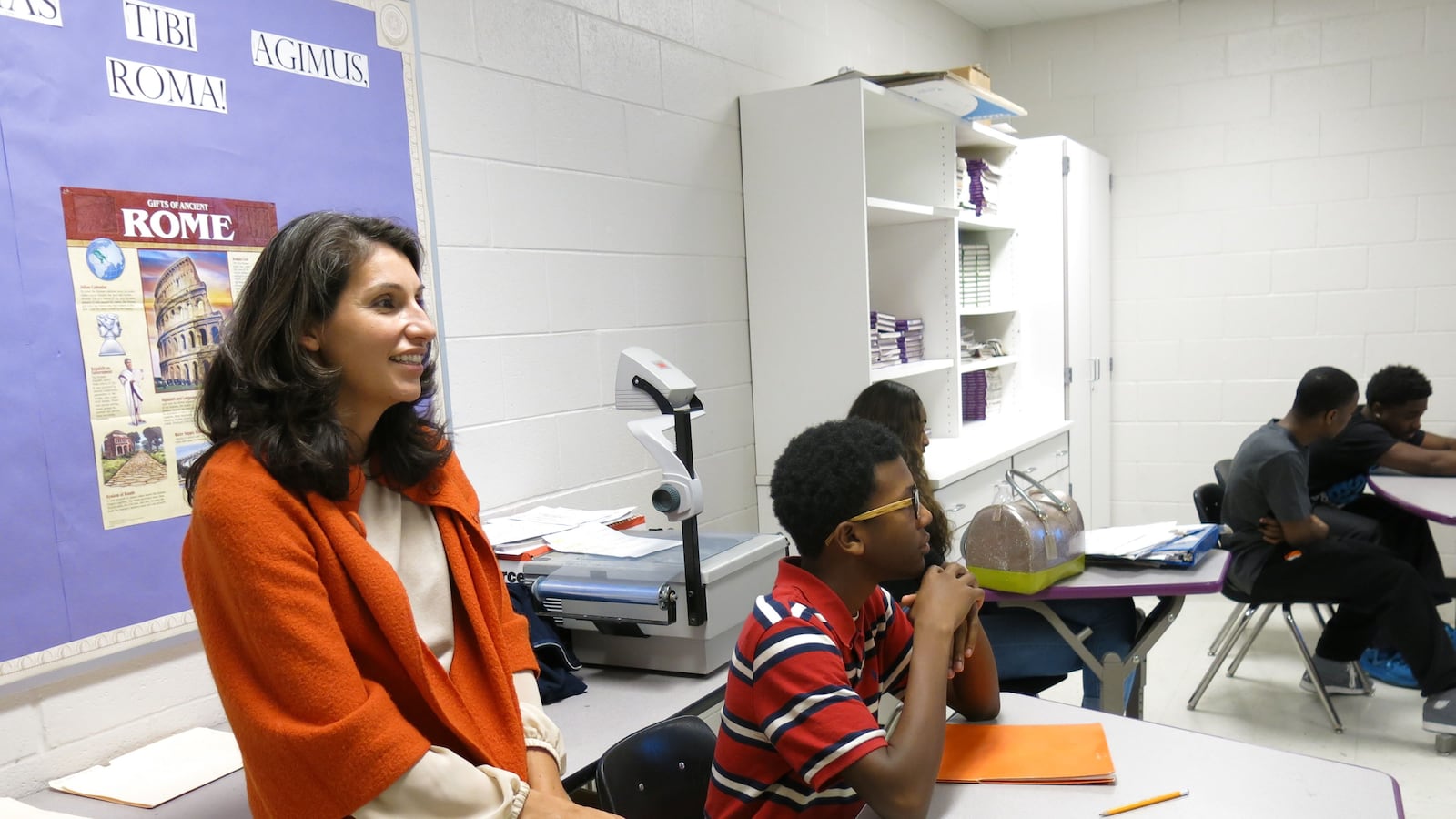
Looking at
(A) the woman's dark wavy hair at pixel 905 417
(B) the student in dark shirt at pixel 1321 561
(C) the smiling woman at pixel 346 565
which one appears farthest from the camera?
(B) the student in dark shirt at pixel 1321 561

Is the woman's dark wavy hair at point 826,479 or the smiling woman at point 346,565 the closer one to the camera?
the smiling woman at point 346,565

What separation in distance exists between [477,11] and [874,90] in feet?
4.28

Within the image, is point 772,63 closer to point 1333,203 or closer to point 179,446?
point 179,446

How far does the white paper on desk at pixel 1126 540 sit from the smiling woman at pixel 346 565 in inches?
55.0

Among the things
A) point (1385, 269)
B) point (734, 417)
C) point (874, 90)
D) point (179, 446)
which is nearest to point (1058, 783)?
point (179, 446)

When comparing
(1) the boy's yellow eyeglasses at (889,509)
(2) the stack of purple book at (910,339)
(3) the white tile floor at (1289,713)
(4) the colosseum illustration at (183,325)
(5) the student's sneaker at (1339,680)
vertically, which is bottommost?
(3) the white tile floor at (1289,713)

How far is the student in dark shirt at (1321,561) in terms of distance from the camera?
305 cm

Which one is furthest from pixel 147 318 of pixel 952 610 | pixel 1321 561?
pixel 1321 561

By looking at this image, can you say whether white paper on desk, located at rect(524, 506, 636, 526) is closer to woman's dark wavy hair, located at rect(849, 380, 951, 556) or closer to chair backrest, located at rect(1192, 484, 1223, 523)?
woman's dark wavy hair, located at rect(849, 380, 951, 556)

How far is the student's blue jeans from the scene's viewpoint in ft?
7.61

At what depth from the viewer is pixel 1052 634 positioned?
233cm

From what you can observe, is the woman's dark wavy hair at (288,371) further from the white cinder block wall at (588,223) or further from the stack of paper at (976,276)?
the stack of paper at (976,276)

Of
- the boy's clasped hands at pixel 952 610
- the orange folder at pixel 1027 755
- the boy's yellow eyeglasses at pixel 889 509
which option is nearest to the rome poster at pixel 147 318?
the boy's yellow eyeglasses at pixel 889 509

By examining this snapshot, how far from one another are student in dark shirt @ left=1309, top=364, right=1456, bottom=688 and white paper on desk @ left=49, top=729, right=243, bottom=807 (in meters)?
3.62
